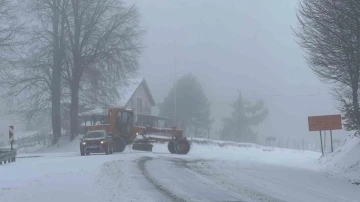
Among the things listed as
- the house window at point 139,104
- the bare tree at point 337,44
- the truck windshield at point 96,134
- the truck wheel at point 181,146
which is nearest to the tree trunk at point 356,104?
the bare tree at point 337,44

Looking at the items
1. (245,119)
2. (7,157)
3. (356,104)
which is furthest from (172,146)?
(245,119)

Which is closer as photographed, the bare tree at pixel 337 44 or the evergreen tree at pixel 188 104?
the bare tree at pixel 337 44

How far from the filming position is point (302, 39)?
29953 millimetres

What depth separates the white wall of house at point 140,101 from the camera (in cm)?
8644

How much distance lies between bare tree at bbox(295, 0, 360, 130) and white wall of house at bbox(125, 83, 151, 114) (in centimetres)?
5600

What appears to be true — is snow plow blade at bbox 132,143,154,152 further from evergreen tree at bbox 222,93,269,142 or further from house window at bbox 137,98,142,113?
evergreen tree at bbox 222,93,269,142

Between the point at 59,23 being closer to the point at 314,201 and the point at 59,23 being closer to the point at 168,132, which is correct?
the point at 168,132

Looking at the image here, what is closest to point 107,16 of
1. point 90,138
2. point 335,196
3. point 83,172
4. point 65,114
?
point 65,114

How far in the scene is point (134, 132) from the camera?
4791 cm

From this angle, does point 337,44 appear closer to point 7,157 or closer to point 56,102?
point 7,157

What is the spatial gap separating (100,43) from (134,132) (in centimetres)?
1061

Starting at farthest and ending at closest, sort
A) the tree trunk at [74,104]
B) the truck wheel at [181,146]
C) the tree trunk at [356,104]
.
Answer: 1. the tree trunk at [74,104]
2. the truck wheel at [181,146]
3. the tree trunk at [356,104]

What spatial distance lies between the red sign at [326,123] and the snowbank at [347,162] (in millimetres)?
3289

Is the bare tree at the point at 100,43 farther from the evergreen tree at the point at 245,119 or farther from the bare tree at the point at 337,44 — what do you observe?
the evergreen tree at the point at 245,119
